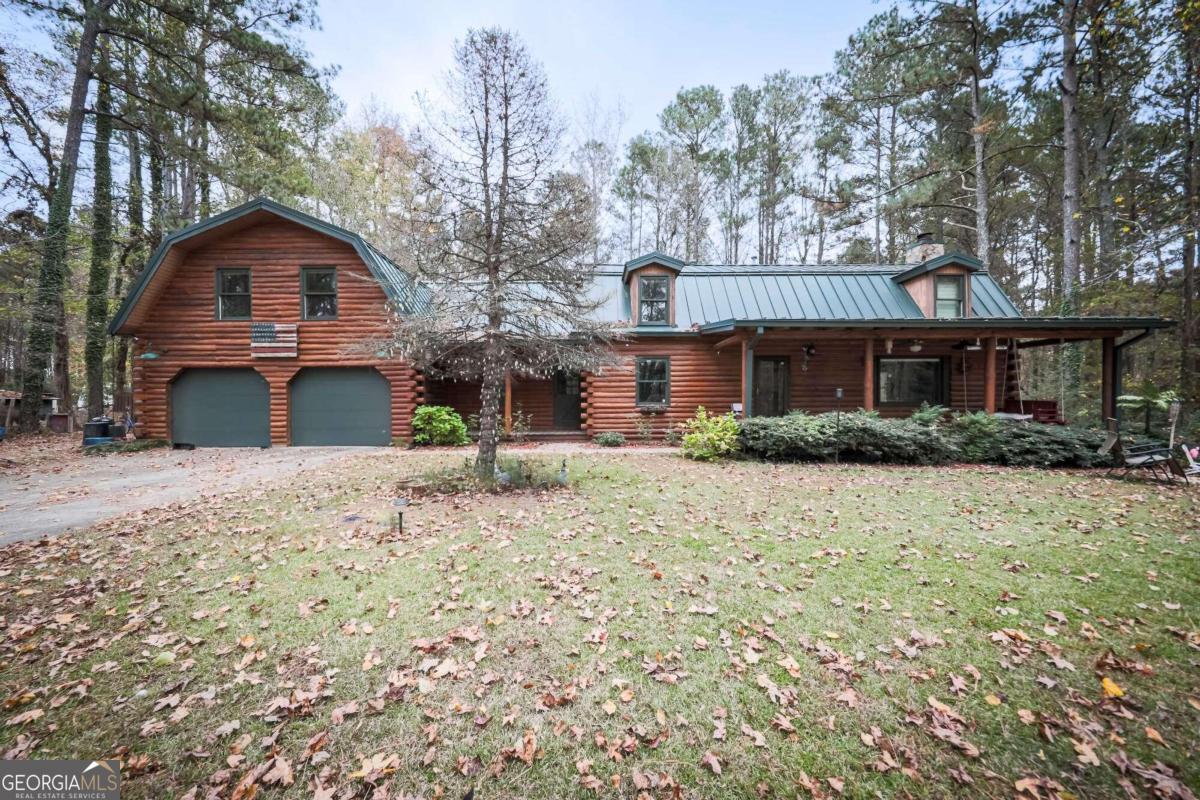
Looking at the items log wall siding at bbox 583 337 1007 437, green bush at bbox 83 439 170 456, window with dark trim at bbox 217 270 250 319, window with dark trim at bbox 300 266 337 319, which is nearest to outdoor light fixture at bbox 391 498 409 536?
log wall siding at bbox 583 337 1007 437

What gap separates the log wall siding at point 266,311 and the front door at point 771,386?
1108 centimetres

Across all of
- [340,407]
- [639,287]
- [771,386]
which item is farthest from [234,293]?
[771,386]

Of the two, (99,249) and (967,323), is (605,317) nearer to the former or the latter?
(967,323)

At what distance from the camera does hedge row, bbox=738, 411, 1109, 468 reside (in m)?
9.73

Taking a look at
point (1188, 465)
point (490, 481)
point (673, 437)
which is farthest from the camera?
point (673, 437)

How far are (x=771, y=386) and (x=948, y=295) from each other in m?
6.03

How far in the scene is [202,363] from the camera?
1245cm

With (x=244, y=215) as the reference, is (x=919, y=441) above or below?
below

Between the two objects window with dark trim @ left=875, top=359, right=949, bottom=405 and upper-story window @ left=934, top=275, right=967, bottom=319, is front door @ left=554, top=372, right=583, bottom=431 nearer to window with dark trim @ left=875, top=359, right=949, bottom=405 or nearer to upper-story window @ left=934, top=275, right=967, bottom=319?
window with dark trim @ left=875, top=359, right=949, bottom=405

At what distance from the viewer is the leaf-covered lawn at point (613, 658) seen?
7.42ft

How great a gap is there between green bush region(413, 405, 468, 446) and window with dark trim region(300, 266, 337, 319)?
3793mm

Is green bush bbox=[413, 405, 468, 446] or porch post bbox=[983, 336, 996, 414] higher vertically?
porch post bbox=[983, 336, 996, 414]

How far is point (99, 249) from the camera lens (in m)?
14.1

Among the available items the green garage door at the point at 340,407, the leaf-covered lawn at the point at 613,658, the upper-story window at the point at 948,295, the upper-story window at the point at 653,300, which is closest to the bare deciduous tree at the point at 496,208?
the leaf-covered lawn at the point at 613,658
